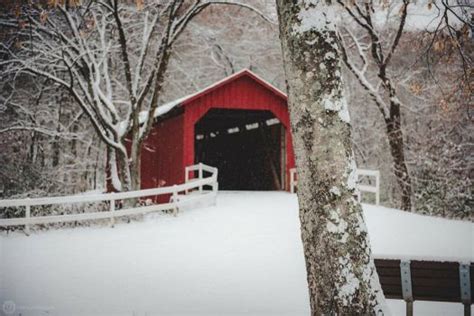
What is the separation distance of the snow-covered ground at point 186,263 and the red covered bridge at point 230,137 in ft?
17.1

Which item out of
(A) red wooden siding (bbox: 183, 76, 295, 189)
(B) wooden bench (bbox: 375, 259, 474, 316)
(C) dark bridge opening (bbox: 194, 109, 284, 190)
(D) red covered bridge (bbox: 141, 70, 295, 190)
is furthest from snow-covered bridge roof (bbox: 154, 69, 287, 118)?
(B) wooden bench (bbox: 375, 259, 474, 316)

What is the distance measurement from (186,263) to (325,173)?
436 centimetres

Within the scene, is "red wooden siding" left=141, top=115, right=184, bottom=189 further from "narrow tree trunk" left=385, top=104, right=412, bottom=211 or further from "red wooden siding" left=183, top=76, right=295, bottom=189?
"narrow tree trunk" left=385, top=104, right=412, bottom=211

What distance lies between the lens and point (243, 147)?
850 inches

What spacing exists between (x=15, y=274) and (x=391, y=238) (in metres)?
6.72

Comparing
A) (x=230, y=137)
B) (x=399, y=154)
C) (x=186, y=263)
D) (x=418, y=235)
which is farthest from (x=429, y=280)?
(x=230, y=137)

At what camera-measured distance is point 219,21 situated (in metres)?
23.0

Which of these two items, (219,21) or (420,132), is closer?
(420,132)

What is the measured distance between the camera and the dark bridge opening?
736 inches

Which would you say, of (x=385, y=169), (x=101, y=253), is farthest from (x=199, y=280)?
(x=385, y=169)

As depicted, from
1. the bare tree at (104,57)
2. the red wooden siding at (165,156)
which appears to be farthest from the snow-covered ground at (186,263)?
the red wooden siding at (165,156)


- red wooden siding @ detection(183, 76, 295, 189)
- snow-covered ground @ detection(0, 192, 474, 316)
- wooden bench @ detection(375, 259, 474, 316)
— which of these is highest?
red wooden siding @ detection(183, 76, 295, 189)

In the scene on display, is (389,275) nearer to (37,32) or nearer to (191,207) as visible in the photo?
(191,207)

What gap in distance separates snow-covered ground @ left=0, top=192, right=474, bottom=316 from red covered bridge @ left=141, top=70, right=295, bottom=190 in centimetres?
523
